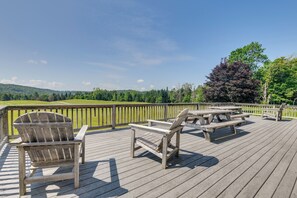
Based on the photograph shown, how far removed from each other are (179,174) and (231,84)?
16234mm

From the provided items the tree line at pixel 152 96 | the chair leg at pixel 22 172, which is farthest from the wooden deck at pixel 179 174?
Answer: the tree line at pixel 152 96

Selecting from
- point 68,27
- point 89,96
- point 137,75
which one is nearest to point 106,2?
point 68,27

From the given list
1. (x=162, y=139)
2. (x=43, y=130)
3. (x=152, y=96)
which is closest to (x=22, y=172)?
(x=43, y=130)

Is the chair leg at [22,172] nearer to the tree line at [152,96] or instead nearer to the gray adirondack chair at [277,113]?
the gray adirondack chair at [277,113]

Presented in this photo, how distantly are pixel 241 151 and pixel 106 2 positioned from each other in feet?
27.9

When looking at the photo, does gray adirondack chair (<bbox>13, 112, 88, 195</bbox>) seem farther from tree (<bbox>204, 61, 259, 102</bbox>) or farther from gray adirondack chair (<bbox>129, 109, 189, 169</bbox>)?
tree (<bbox>204, 61, 259, 102</bbox>)

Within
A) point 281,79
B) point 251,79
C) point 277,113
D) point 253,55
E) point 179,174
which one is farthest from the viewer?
point 253,55

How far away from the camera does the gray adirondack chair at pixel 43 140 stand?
170cm

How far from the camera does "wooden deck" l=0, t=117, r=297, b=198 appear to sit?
183 cm

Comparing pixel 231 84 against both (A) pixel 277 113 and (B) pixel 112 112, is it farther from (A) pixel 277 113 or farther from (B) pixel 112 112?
(B) pixel 112 112

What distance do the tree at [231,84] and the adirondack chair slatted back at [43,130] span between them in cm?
1720

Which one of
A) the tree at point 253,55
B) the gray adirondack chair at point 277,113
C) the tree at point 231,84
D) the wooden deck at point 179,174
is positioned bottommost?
the wooden deck at point 179,174

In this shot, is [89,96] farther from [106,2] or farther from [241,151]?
[241,151]

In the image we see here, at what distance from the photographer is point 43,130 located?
1.77 meters
